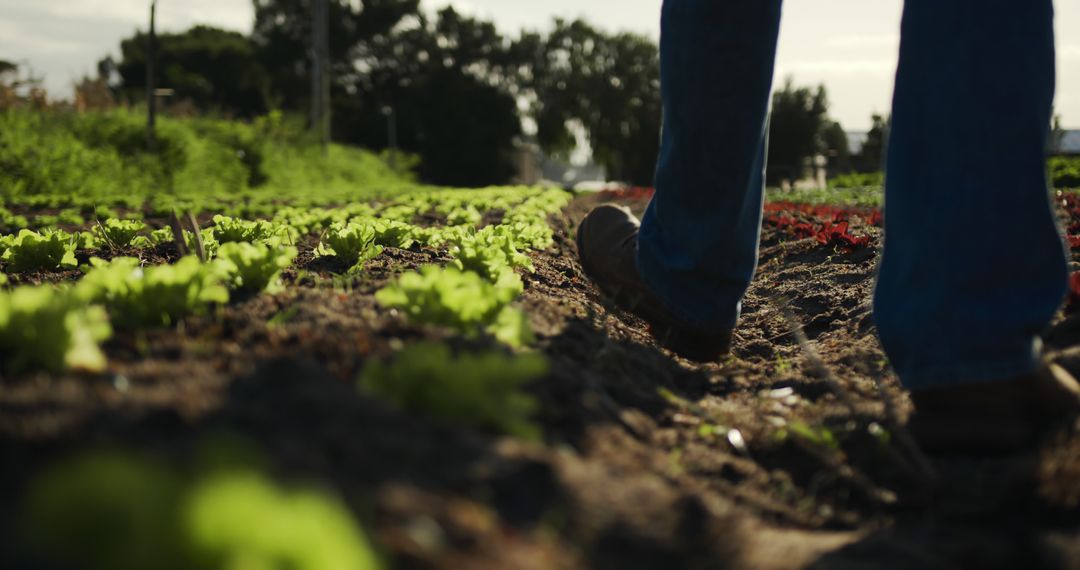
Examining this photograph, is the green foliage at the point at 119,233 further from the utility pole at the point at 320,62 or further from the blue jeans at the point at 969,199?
the utility pole at the point at 320,62

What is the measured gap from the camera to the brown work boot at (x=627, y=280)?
9.12 ft

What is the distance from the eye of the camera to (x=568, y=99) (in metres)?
52.4

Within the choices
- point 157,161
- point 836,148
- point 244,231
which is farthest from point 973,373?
point 836,148

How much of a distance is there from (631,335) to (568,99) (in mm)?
50737

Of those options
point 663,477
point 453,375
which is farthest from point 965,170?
point 453,375

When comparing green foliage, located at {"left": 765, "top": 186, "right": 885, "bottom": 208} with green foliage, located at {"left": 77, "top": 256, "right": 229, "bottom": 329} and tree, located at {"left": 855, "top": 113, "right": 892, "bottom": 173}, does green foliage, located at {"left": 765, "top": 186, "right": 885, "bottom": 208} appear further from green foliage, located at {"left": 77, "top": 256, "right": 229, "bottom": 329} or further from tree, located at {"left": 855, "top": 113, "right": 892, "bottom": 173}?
tree, located at {"left": 855, "top": 113, "right": 892, "bottom": 173}

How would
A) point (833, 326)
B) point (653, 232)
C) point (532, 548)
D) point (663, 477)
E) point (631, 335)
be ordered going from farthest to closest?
point (833, 326), point (631, 335), point (653, 232), point (663, 477), point (532, 548)

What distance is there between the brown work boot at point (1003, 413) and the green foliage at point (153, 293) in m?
1.60

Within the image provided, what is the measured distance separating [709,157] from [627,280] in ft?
1.86

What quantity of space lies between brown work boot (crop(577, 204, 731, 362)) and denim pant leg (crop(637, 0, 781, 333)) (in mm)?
55

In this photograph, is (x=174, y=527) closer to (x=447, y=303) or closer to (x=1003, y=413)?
(x=447, y=303)

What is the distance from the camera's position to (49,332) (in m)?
1.46

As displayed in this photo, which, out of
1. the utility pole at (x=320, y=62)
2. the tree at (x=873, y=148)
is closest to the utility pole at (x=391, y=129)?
the utility pole at (x=320, y=62)

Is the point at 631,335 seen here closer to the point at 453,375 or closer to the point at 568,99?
the point at 453,375
